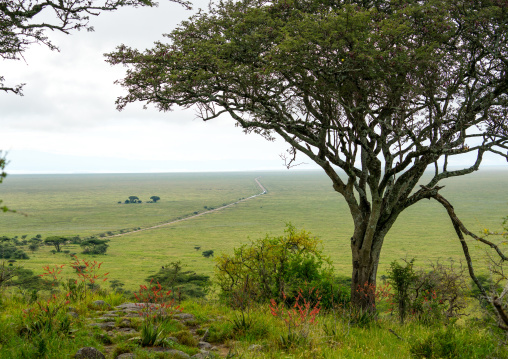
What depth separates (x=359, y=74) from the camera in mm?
11586

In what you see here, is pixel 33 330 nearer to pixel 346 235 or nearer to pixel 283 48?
pixel 283 48

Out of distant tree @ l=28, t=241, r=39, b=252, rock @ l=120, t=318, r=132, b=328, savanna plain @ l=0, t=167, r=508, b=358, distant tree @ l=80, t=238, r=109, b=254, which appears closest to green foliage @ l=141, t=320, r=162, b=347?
savanna plain @ l=0, t=167, r=508, b=358

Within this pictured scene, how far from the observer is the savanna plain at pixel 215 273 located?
6.85m

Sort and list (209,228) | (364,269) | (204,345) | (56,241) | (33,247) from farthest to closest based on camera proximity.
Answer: (209,228) → (56,241) → (33,247) → (364,269) → (204,345)

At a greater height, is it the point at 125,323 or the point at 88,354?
the point at 88,354

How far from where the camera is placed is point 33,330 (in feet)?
22.1

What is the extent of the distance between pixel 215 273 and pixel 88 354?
1268cm

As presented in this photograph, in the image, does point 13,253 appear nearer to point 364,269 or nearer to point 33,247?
point 33,247

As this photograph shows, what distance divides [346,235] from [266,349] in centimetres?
10124

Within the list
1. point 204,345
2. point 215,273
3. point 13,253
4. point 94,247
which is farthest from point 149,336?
point 94,247

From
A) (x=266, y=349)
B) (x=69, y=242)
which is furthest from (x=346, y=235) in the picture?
(x=266, y=349)

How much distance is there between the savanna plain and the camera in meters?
6.85

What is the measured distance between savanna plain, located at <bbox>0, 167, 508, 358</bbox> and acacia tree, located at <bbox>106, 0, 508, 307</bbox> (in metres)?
3.19

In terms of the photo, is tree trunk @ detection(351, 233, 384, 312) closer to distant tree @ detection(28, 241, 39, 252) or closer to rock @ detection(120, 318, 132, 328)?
rock @ detection(120, 318, 132, 328)
